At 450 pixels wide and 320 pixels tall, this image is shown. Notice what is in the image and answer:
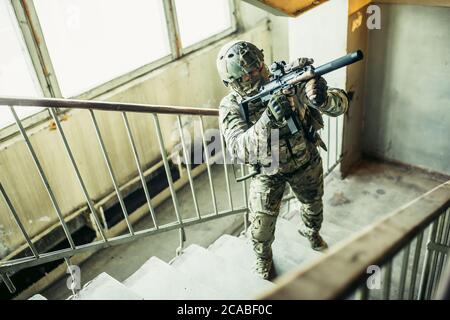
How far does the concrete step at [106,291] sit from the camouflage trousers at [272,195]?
3.15 ft

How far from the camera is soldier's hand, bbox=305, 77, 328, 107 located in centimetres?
249

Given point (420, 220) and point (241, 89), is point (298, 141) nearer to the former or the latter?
point (241, 89)

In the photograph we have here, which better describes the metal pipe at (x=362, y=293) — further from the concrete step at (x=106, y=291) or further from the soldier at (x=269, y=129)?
the concrete step at (x=106, y=291)

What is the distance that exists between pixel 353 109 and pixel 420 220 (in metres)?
3.23

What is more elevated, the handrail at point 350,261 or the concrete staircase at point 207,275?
the handrail at point 350,261

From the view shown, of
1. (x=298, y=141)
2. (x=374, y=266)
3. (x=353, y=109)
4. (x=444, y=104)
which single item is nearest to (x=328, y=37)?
(x=353, y=109)

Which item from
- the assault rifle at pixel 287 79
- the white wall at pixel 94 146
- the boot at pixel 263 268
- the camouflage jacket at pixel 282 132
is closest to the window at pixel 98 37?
the white wall at pixel 94 146

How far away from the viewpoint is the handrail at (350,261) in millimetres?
917

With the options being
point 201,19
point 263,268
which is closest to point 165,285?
point 263,268

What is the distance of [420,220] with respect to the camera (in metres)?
1.22

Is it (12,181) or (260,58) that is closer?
(260,58)

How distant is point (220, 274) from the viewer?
3082mm

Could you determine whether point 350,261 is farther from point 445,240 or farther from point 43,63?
A: point 43,63

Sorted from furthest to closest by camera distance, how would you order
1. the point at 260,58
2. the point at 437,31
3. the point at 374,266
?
1. the point at 437,31
2. the point at 260,58
3. the point at 374,266
